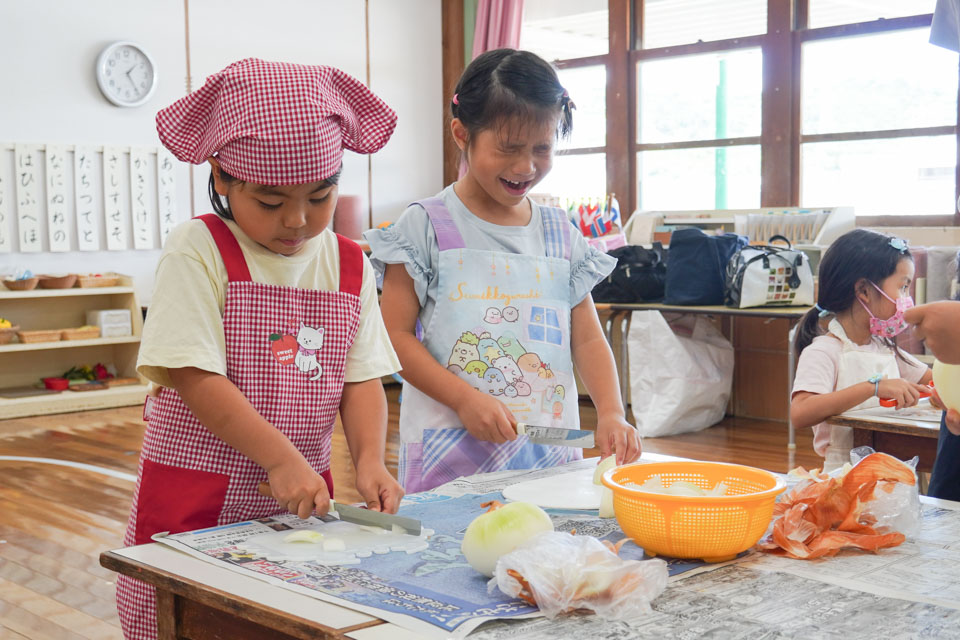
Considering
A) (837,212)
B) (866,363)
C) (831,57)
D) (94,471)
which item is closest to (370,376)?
(866,363)

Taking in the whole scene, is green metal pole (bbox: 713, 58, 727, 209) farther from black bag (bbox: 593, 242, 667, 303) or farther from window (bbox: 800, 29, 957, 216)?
black bag (bbox: 593, 242, 667, 303)

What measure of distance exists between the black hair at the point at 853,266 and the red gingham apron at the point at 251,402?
1.50m

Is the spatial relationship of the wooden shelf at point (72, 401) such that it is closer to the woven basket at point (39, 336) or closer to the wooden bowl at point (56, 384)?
the wooden bowl at point (56, 384)

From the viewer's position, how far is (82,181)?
18.5 ft

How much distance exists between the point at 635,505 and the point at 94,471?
3.47 m

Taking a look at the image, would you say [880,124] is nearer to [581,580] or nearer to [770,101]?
[770,101]

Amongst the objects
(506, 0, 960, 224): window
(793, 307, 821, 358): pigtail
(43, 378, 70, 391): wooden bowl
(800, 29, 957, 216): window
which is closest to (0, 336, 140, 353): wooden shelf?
(43, 378, 70, 391): wooden bowl

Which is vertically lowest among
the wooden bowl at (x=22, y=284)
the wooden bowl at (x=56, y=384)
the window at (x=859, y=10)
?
the wooden bowl at (x=56, y=384)

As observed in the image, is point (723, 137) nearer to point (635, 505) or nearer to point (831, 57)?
point (831, 57)

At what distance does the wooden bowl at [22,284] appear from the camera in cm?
518

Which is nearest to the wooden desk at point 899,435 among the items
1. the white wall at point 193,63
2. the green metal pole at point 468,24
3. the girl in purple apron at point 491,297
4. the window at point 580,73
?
the girl in purple apron at point 491,297

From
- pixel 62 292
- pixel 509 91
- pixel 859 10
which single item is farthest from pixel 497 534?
pixel 859 10

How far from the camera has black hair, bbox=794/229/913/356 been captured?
88.9 inches

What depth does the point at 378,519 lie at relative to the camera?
1.04m
